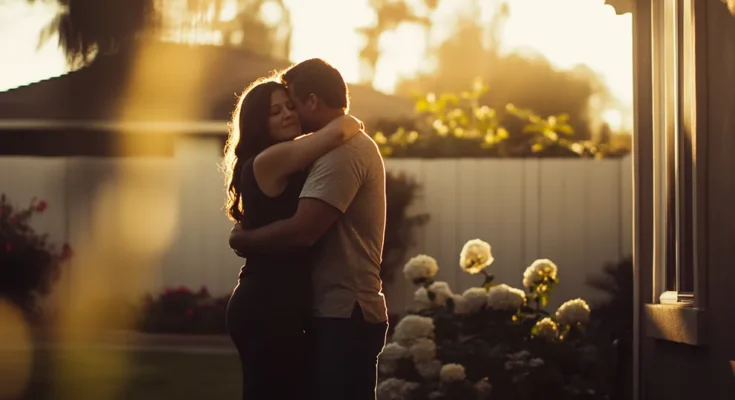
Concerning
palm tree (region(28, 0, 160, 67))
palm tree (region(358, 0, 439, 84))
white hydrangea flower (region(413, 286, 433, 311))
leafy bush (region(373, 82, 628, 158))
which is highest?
palm tree (region(358, 0, 439, 84))

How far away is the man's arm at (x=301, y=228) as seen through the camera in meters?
4.32

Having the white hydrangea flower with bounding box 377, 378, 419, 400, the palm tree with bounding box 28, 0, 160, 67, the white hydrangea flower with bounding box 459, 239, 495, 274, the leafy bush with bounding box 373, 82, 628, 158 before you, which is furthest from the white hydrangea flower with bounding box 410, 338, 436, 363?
the palm tree with bounding box 28, 0, 160, 67

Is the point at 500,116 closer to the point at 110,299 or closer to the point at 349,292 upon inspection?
the point at 110,299

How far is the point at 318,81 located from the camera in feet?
14.8

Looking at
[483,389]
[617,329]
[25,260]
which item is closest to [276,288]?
[483,389]

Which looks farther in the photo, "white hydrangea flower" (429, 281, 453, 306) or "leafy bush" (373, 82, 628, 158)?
"leafy bush" (373, 82, 628, 158)

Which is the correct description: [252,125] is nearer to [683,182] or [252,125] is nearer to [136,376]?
[683,182]

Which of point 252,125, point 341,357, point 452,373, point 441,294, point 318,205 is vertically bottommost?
point 452,373

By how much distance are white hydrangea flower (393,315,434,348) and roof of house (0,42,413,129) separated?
35.2 ft

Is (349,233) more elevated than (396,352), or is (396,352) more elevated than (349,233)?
(349,233)

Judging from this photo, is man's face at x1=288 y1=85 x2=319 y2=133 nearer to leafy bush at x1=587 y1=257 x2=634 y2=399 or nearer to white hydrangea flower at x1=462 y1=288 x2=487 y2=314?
white hydrangea flower at x1=462 y1=288 x2=487 y2=314

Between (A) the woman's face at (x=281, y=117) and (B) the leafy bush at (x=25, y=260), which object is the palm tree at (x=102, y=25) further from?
(A) the woman's face at (x=281, y=117)

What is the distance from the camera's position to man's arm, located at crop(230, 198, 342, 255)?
4320mm

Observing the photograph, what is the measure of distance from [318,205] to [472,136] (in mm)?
13881
